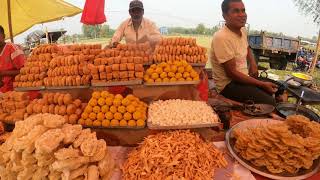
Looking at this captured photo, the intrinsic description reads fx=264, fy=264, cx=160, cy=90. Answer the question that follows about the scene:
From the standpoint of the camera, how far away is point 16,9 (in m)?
7.37

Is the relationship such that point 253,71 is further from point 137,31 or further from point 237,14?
point 137,31

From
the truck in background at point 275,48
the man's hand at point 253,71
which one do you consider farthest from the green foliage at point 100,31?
the truck in background at point 275,48

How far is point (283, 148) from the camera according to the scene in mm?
2033

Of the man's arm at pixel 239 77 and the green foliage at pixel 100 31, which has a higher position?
the green foliage at pixel 100 31

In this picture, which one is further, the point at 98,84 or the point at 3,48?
the point at 3,48

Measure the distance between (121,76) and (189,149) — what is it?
48.2 inches

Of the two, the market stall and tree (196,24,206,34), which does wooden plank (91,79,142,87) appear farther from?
tree (196,24,206,34)

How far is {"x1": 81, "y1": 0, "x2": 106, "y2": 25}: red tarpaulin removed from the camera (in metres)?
6.48

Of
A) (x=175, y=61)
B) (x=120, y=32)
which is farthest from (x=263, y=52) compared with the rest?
(x=175, y=61)

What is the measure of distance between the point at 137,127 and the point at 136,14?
3.08 meters

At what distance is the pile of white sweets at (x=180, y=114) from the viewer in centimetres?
247

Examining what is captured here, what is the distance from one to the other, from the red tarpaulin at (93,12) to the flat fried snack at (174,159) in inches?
198

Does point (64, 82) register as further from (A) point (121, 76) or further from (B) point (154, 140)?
(B) point (154, 140)

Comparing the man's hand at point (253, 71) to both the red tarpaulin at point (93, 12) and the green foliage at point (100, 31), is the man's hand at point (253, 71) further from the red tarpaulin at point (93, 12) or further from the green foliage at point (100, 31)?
the green foliage at point (100, 31)
